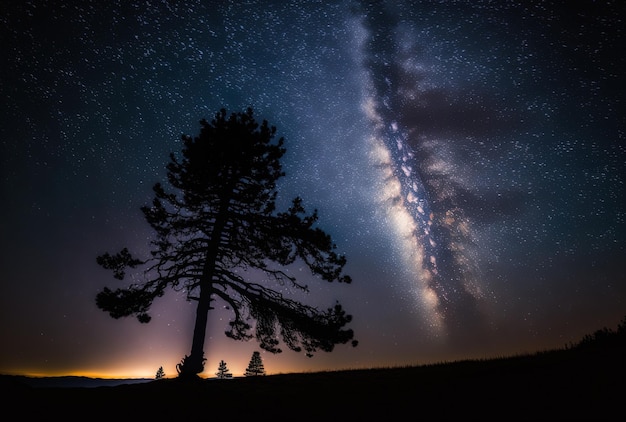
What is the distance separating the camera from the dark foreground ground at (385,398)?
5.04 meters

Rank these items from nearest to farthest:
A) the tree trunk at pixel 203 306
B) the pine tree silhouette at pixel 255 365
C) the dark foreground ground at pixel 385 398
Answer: the dark foreground ground at pixel 385 398 < the tree trunk at pixel 203 306 < the pine tree silhouette at pixel 255 365

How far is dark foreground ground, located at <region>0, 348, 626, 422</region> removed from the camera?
5.04 m

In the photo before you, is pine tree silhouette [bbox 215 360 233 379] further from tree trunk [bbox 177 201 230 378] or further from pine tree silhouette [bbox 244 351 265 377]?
tree trunk [bbox 177 201 230 378]

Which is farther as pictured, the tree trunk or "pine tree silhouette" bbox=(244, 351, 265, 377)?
"pine tree silhouette" bbox=(244, 351, 265, 377)

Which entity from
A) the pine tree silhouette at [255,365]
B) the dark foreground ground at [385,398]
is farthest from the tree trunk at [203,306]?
the pine tree silhouette at [255,365]

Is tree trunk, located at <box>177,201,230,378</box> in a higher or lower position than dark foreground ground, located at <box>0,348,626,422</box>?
higher

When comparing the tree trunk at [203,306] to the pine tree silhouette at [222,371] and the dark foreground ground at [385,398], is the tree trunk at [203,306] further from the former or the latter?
the pine tree silhouette at [222,371]

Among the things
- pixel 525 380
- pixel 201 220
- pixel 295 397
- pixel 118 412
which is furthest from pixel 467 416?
pixel 201 220

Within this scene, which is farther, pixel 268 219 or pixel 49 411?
pixel 268 219

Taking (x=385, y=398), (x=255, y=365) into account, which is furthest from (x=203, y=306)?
(x=255, y=365)

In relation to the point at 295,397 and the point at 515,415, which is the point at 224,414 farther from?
the point at 515,415

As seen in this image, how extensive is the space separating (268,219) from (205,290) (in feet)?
12.7

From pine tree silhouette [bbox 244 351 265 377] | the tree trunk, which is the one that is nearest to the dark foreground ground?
the tree trunk

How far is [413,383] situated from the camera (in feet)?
25.5
